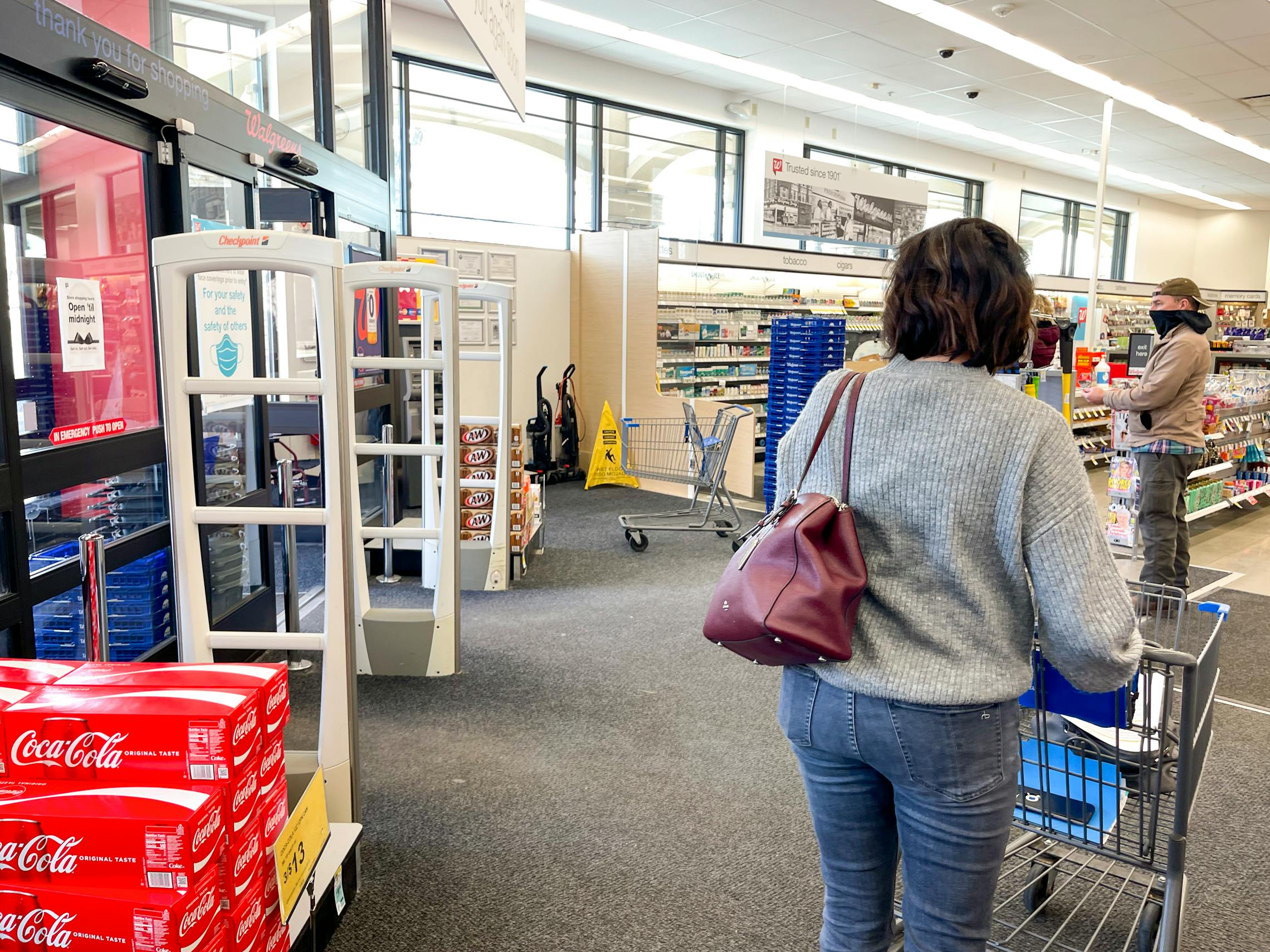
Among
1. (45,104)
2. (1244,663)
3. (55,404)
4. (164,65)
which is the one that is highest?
(164,65)

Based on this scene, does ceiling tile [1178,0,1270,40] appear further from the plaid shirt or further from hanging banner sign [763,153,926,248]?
the plaid shirt

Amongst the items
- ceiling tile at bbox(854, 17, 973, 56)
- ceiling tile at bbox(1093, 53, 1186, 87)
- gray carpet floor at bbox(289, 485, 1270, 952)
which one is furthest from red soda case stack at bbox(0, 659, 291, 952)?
ceiling tile at bbox(1093, 53, 1186, 87)

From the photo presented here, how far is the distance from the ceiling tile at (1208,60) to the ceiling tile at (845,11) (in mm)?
3158

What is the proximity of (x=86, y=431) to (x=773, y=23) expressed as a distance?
788 centimetres

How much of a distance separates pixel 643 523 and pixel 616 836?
4.47 m

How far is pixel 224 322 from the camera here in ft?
12.8

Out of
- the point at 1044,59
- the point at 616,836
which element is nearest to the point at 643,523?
the point at 616,836

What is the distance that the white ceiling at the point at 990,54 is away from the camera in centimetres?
829

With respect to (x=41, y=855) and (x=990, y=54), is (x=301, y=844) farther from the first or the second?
(x=990, y=54)

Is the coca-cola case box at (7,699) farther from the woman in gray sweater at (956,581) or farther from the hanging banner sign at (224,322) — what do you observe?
the hanging banner sign at (224,322)

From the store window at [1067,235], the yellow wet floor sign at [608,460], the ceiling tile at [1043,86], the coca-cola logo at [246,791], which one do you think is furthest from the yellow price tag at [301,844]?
the store window at [1067,235]

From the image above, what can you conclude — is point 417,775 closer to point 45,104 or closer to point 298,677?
point 298,677

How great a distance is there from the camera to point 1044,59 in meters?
9.66

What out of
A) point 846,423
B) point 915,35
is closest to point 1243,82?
point 915,35
